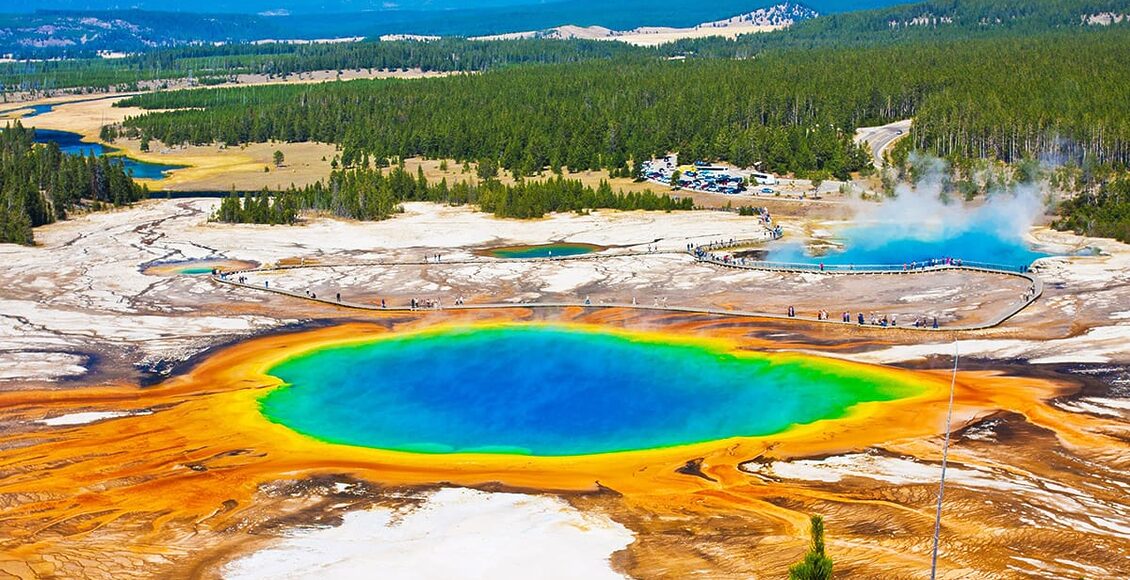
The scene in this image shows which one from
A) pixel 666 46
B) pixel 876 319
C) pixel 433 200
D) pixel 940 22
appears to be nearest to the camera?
pixel 876 319

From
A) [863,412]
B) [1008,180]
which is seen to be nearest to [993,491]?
[863,412]

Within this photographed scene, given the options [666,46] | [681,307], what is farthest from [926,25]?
[681,307]

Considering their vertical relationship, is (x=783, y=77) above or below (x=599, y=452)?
above

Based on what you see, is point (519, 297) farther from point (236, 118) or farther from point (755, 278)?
point (236, 118)

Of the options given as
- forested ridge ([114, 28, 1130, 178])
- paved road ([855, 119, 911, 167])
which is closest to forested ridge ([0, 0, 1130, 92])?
forested ridge ([114, 28, 1130, 178])

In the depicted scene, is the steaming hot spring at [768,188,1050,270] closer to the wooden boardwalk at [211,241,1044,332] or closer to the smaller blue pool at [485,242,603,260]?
the wooden boardwalk at [211,241,1044,332]

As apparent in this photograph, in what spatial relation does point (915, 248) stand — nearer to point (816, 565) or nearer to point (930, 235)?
point (930, 235)

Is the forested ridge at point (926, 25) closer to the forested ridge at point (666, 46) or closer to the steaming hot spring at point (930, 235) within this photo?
the forested ridge at point (666, 46)
